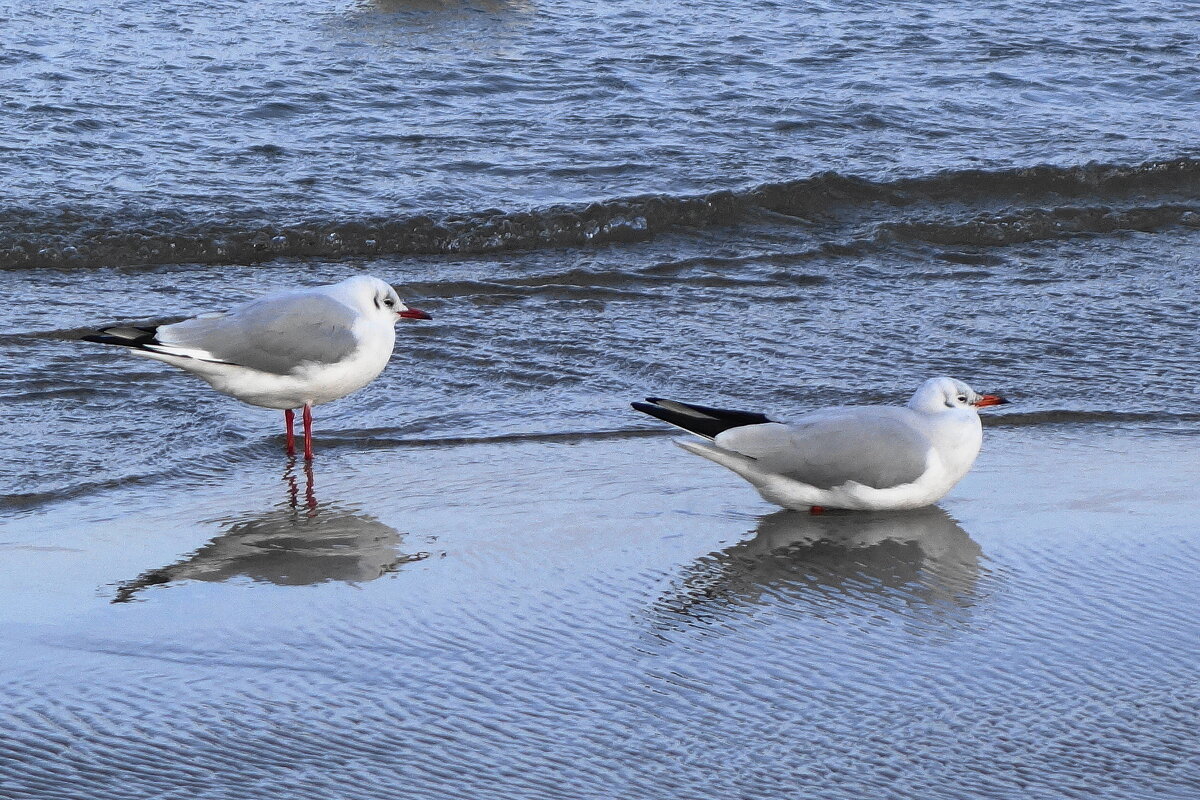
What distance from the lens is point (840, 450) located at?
15.7 ft

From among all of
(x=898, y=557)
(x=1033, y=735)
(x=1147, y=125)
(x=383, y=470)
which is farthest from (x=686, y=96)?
(x=1033, y=735)

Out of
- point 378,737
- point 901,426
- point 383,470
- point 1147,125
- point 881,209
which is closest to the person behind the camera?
point 378,737

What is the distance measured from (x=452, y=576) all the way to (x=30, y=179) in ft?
19.0

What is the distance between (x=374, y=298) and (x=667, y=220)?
372 cm

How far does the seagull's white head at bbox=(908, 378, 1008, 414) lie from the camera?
16.4ft

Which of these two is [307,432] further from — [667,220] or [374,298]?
[667,220]

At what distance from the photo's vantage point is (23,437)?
18.2ft

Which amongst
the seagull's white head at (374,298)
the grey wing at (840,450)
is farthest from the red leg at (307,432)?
the grey wing at (840,450)

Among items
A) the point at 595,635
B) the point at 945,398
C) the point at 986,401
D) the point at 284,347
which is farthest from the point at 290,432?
the point at 986,401

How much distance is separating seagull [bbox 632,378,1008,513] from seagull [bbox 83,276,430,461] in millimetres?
1248

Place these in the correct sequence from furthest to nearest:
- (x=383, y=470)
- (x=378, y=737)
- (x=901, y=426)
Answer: (x=383, y=470), (x=901, y=426), (x=378, y=737)

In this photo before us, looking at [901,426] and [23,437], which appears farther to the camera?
[23,437]

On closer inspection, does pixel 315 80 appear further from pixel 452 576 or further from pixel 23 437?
pixel 452 576

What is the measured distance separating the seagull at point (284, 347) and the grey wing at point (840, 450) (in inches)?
56.8
